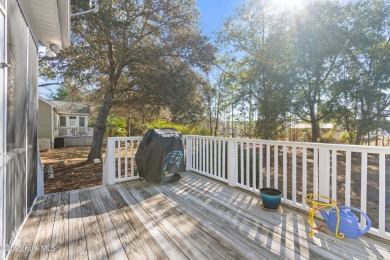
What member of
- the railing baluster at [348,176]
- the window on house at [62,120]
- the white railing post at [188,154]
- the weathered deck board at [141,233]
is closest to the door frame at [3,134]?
the weathered deck board at [141,233]

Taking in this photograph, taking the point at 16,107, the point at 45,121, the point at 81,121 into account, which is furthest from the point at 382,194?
the point at 81,121

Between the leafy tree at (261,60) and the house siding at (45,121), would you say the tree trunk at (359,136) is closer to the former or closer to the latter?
the leafy tree at (261,60)

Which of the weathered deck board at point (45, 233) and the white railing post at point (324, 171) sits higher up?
the white railing post at point (324, 171)

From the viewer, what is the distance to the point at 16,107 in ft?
6.23

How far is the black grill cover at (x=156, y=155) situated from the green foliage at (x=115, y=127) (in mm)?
11139

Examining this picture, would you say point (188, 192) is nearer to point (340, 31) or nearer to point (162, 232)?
point (162, 232)

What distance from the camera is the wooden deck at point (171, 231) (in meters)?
1.66

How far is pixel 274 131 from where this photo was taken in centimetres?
776

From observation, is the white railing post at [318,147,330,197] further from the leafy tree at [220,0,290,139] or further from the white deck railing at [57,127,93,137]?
the white deck railing at [57,127,93,137]

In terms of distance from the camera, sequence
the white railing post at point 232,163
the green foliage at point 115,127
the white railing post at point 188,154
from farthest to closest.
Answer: the green foliage at point 115,127
the white railing post at point 188,154
the white railing post at point 232,163

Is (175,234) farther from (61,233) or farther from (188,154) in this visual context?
(188,154)

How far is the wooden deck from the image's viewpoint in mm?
1662

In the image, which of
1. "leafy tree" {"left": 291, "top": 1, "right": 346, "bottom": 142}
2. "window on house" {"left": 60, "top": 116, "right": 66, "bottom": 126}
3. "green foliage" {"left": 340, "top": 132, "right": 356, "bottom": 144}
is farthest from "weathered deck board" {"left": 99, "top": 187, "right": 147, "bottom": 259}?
"window on house" {"left": 60, "top": 116, "right": 66, "bottom": 126}

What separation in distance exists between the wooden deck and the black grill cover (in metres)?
0.55
